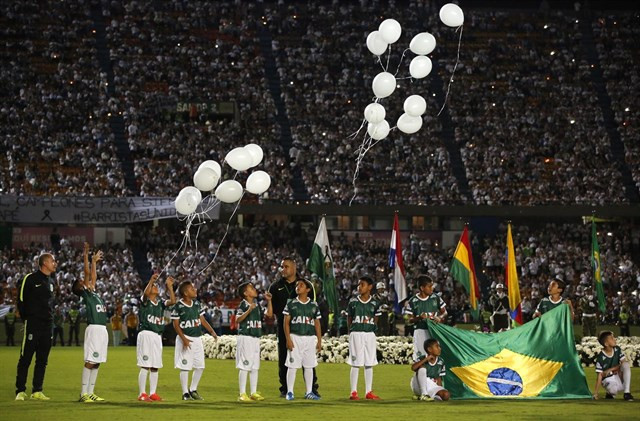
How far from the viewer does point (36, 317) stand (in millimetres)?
16609

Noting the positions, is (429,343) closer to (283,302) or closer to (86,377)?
(283,302)

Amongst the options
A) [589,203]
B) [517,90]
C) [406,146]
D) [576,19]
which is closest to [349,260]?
[406,146]

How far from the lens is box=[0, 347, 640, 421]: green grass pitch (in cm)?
1485

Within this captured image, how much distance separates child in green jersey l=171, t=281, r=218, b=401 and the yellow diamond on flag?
4.09 meters

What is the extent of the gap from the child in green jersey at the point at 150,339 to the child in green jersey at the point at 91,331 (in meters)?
0.59

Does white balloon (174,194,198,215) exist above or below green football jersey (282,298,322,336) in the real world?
above

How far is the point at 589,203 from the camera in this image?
153 ft

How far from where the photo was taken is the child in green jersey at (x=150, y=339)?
16.7 m

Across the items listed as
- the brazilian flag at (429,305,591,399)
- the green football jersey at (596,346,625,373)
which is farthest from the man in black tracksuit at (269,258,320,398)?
the green football jersey at (596,346,625,373)

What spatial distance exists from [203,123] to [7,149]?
29.1 ft

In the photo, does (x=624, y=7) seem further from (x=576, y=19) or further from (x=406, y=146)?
(x=406, y=146)

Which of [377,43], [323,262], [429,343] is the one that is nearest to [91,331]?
[429,343]

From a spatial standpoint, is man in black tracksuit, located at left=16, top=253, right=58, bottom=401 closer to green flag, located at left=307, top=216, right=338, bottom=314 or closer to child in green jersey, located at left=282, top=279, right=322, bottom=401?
child in green jersey, located at left=282, top=279, right=322, bottom=401

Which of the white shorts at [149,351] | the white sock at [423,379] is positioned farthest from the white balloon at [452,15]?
the white shorts at [149,351]
